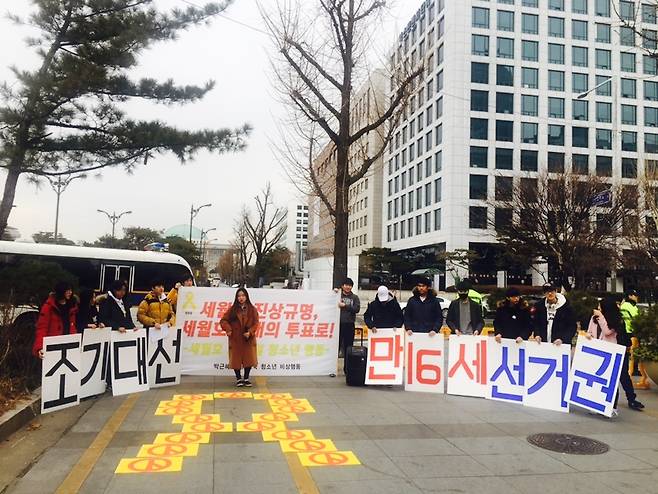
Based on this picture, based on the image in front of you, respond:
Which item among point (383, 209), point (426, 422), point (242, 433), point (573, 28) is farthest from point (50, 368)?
point (383, 209)

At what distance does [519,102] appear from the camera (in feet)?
176

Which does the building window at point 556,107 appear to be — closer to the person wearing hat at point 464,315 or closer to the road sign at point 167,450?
the person wearing hat at point 464,315

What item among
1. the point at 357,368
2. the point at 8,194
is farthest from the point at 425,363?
the point at 8,194

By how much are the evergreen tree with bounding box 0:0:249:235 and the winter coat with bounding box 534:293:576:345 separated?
7656 millimetres

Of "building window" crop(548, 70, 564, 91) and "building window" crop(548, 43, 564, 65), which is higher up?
"building window" crop(548, 43, 564, 65)

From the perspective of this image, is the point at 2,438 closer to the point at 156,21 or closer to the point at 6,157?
the point at 6,157

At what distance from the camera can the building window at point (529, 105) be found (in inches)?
2117

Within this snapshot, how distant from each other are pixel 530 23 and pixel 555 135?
11410mm

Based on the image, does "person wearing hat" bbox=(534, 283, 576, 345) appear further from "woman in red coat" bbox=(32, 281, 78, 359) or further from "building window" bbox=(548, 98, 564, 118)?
"building window" bbox=(548, 98, 564, 118)

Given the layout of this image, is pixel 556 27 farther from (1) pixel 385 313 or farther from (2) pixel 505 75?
(1) pixel 385 313

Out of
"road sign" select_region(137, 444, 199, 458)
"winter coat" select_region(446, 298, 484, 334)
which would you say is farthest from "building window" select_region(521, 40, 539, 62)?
"road sign" select_region(137, 444, 199, 458)

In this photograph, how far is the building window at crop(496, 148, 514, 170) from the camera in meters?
53.2

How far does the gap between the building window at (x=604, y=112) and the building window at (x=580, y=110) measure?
3.96 feet

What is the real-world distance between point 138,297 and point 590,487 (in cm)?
1536
